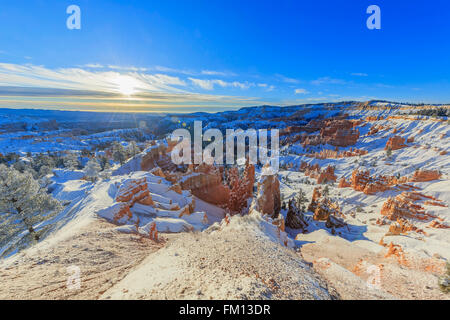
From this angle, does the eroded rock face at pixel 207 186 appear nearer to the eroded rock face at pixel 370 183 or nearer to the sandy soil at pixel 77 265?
the sandy soil at pixel 77 265

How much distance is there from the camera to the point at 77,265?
20.4 feet

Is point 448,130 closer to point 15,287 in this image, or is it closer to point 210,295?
point 210,295

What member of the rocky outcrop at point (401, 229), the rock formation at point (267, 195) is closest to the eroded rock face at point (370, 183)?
the rocky outcrop at point (401, 229)

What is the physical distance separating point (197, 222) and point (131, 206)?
5238 millimetres

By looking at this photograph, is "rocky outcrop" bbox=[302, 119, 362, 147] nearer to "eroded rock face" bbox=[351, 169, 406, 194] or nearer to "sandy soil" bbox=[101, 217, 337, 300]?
"eroded rock face" bbox=[351, 169, 406, 194]

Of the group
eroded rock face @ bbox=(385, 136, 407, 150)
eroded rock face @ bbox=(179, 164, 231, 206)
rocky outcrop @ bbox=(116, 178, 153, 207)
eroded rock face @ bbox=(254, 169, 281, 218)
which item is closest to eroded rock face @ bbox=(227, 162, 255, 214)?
eroded rock face @ bbox=(179, 164, 231, 206)

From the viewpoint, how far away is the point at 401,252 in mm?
10844

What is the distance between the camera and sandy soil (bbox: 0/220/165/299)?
471cm

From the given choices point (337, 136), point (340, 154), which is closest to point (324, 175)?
point (340, 154)

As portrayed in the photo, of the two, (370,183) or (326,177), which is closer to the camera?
(370,183)

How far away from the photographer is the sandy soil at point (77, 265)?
471 cm

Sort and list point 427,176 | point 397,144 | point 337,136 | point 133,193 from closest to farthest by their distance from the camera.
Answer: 1. point 133,193
2. point 427,176
3. point 397,144
4. point 337,136

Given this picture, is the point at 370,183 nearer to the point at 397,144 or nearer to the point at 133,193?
the point at 133,193
